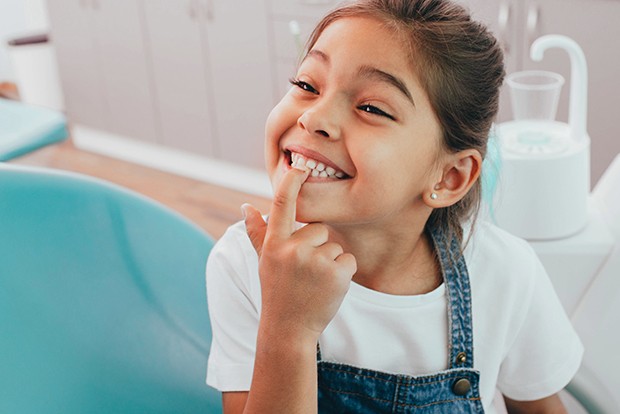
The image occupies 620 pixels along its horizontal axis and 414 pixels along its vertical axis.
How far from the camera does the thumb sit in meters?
0.94

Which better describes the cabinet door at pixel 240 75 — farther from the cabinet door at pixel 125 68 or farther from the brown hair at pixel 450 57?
the brown hair at pixel 450 57

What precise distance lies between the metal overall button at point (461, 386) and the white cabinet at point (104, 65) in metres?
2.83

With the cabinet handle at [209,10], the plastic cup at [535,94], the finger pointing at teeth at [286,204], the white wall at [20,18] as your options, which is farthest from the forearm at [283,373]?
the white wall at [20,18]

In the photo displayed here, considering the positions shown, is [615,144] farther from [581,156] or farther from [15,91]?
[15,91]

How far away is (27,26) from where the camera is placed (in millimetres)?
5039

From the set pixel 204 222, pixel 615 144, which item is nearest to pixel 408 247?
pixel 615 144

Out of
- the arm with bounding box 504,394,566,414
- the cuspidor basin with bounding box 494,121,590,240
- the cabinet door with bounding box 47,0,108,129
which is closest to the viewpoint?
the arm with bounding box 504,394,566,414

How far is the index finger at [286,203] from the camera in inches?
34.0

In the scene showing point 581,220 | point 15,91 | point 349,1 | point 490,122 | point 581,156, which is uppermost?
point 349,1

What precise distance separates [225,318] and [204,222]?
83.9 inches

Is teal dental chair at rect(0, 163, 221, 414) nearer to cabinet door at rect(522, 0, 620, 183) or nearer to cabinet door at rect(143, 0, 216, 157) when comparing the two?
cabinet door at rect(522, 0, 620, 183)

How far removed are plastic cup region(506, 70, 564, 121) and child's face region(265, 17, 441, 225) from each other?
76cm

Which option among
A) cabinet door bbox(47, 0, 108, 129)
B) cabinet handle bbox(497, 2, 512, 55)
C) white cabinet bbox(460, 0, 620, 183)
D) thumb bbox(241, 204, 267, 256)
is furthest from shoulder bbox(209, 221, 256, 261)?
cabinet door bbox(47, 0, 108, 129)

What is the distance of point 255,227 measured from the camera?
0.95m
